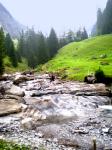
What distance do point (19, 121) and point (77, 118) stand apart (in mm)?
7749

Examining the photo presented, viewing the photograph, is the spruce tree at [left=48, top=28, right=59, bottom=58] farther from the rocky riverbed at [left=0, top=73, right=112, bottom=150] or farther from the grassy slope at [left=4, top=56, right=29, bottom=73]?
the rocky riverbed at [left=0, top=73, right=112, bottom=150]

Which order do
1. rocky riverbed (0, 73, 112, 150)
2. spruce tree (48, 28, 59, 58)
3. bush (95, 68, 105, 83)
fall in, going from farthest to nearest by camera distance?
spruce tree (48, 28, 59, 58) → bush (95, 68, 105, 83) → rocky riverbed (0, 73, 112, 150)

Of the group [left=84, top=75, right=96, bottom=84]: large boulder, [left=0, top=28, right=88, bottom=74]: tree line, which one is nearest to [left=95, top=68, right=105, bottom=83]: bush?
[left=84, top=75, right=96, bottom=84]: large boulder

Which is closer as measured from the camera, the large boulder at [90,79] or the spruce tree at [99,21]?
the large boulder at [90,79]

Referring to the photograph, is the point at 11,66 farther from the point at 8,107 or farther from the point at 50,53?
the point at 8,107

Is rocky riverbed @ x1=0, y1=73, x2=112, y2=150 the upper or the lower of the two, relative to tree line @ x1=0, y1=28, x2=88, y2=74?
lower

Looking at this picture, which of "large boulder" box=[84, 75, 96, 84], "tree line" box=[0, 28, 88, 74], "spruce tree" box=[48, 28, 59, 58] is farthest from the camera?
"spruce tree" box=[48, 28, 59, 58]

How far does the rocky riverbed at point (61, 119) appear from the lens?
2775 cm

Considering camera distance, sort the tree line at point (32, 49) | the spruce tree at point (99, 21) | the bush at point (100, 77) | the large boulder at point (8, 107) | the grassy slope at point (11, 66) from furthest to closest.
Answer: the spruce tree at point (99, 21)
the tree line at point (32, 49)
the grassy slope at point (11, 66)
the bush at point (100, 77)
the large boulder at point (8, 107)

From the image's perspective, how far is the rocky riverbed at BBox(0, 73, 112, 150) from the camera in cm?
2775

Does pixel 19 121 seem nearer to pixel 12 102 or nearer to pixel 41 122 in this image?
pixel 41 122

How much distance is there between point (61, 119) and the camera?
3675cm

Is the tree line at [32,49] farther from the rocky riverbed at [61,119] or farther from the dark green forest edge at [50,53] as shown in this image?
the rocky riverbed at [61,119]

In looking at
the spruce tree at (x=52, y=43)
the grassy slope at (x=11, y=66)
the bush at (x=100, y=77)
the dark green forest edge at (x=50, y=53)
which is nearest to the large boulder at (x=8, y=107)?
the bush at (x=100, y=77)
